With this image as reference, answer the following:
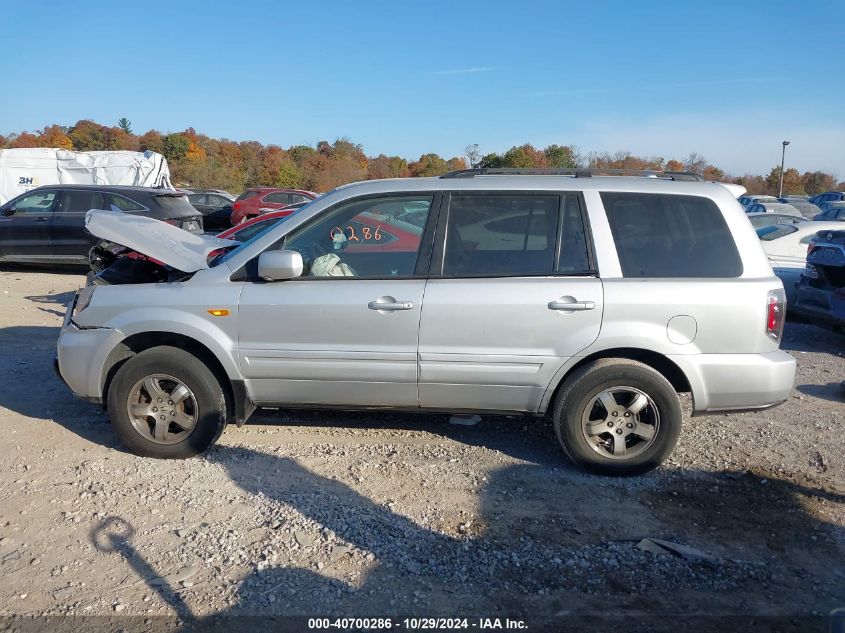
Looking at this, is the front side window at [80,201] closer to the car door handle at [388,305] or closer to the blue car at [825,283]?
the car door handle at [388,305]

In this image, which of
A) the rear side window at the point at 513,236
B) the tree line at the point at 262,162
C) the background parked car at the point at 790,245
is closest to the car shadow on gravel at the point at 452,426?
the rear side window at the point at 513,236

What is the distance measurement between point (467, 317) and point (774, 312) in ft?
6.17

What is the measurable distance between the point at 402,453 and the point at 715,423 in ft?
8.34

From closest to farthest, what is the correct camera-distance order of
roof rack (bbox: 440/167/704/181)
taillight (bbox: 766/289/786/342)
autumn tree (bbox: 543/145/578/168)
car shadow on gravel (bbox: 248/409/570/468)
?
taillight (bbox: 766/289/786/342) → roof rack (bbox: 440/167/704/181) → car shadow on gravel (bbox: 248/409/570/468) → autumn tree (bbox: 543/145/578/168)

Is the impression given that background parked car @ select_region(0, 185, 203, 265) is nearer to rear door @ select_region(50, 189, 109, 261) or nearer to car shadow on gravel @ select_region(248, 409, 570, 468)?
rear door @ select_region(50, 189, 109, 261)

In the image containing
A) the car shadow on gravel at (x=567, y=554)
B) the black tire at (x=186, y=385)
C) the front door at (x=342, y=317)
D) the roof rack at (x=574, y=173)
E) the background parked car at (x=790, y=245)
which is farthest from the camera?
the background parked car at (x=790, y=245)

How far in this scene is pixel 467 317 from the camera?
4.25m

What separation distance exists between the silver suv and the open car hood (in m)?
0.02

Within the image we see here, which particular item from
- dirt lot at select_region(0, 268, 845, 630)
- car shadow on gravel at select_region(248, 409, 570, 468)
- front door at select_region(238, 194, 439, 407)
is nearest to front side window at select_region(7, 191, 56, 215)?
dirt lot at select_region(0, 268, 845, 630)

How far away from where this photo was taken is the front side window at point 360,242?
14.7 feet

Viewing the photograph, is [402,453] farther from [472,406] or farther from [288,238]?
[288,238]

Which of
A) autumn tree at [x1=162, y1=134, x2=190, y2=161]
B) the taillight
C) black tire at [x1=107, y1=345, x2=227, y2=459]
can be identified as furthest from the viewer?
autumn tree at [x1=162, y1=134, x2=190, y2=161]

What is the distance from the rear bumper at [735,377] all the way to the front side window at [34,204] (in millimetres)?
11837

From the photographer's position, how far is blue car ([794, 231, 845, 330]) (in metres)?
7.41
